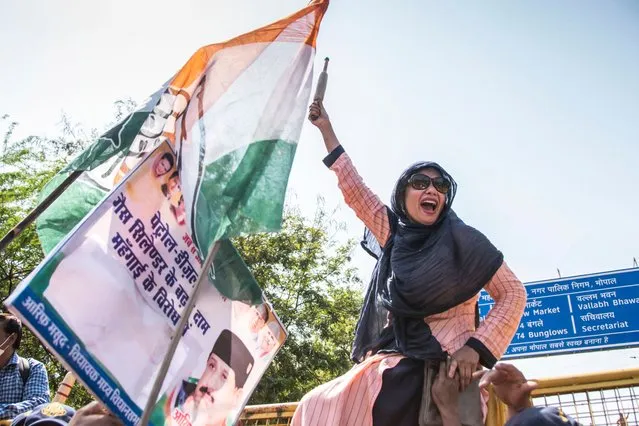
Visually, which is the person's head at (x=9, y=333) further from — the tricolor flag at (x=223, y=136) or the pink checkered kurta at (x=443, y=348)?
the pink checkered kurta at (x=443, y=348)

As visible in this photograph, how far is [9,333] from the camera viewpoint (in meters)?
4.32

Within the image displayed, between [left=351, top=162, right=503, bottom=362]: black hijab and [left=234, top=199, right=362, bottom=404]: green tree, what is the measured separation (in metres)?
11.6

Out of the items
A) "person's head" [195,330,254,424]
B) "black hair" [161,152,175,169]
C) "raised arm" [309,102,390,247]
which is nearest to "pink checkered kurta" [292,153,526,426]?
"person's head" [195,330,254,424]

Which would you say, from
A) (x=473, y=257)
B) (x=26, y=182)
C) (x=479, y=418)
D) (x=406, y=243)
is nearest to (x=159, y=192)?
(x=406, y=243)

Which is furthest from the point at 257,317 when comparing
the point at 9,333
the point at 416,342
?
the point at 9,333

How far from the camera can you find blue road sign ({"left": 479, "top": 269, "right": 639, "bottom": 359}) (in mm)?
13438

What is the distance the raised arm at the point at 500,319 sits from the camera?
2.44 m

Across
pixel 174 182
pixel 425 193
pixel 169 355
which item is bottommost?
pixel 169 355

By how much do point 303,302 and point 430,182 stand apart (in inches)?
555

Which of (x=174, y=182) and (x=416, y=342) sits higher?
(x=174, y=182)

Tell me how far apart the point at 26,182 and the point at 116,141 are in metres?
12.9

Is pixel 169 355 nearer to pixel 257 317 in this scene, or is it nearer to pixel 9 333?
pixel 257 317

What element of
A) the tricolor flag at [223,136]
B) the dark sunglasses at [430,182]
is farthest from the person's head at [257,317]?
the dark sunglasses at [430,182]

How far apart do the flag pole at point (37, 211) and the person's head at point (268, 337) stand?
1.13 metres
